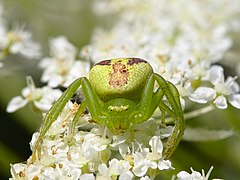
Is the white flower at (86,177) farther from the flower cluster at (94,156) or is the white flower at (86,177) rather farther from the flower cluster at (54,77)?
the flower cluster at (54,77)

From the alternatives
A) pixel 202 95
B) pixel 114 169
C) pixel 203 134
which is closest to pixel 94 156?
pixel 114 169

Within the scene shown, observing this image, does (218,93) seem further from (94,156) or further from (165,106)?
(94,156)

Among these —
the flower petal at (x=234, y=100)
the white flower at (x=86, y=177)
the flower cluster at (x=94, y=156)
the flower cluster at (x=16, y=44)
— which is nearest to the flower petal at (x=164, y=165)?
the flower cluster at (x=94, y=156)

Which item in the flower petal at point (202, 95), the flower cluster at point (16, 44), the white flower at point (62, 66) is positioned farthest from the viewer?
the flower cluster at point (16, 44)

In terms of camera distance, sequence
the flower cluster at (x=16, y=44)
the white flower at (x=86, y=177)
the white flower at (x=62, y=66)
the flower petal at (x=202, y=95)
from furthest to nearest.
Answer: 1. the flower cluster at (x=16, y=44)
2. the white flower at (x=62, y=66)
3. the flower petal at (x=202, y=95)
4. the white flower at (x=86, y=177)

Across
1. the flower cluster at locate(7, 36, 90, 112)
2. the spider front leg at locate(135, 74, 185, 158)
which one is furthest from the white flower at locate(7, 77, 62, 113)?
the spider front leg at locate(135, 74, 185, 158)

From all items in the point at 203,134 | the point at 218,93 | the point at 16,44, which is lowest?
the point at 203,134

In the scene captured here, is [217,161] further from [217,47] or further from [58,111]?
[58,111]
